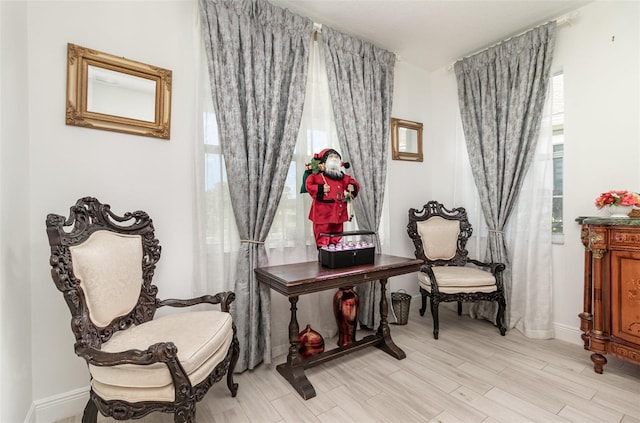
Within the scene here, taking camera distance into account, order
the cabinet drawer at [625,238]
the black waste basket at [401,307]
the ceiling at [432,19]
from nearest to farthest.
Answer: the cabinet drawer at [625,238]
the ceiling at [432,19]
the black waste basket at [401,307]

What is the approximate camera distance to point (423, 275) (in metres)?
2.88

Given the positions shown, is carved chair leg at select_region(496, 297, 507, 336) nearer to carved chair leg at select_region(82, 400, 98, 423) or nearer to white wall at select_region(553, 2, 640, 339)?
white wall at select_region(553, 2, 640, 339)

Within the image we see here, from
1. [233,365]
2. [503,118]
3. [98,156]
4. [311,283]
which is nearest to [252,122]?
[98,156]

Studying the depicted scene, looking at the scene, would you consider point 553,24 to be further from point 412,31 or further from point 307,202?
point 307,202

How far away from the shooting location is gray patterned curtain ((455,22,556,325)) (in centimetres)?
261

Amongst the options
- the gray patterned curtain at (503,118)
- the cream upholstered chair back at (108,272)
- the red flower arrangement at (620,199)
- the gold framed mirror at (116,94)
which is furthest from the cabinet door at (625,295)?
the gold framed mirror at (116,94)

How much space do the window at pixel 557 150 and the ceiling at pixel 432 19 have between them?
0.56 metres

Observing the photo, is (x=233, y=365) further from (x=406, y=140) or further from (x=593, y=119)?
(x=593, y=119)

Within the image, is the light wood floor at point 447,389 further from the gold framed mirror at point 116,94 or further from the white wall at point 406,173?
the gold framed mirror at point 116,94

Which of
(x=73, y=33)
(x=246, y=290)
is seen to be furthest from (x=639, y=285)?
(x=73, y=33)

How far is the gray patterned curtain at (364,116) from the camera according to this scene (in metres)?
2.63

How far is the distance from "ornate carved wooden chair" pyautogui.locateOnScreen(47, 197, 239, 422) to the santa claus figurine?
34.2 inches

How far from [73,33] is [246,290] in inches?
74.7

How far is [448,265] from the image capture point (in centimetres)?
309
